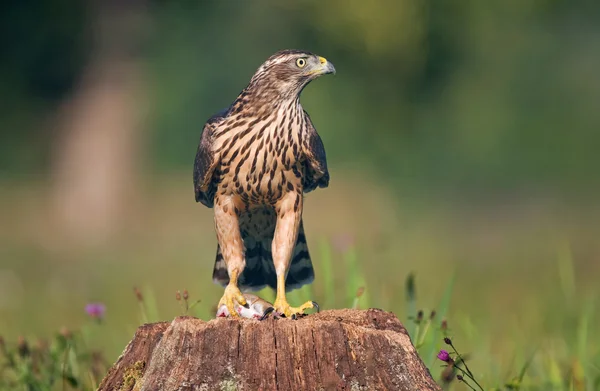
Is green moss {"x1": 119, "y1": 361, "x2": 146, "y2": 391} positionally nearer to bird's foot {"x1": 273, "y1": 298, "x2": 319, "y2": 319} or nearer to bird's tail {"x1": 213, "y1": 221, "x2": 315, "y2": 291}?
bird's foot {"x1": 273, "y1": 298, "x2": 319, "y2": 319}

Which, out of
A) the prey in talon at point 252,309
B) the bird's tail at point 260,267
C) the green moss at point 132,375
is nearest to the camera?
the green moss at point 132,375

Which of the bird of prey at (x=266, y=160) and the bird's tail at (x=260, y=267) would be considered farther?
the bird's tail at (x=260, y=267)

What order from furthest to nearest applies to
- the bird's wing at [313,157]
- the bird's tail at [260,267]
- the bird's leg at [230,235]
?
the bird's tail at [260,267]
the bird's leg at [230,235]
the bird's wing at [313,157]

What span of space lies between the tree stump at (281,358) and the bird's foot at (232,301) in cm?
83

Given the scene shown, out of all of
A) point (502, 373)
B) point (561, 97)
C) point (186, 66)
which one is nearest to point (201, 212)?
point (186, 66)

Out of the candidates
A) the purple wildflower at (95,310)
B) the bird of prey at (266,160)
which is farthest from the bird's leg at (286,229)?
the purple wildflower at (95,310)

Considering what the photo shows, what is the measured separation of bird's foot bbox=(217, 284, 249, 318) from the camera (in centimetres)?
550

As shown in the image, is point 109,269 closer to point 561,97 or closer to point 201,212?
point 201,212

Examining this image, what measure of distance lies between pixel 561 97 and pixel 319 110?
6100 millimetres

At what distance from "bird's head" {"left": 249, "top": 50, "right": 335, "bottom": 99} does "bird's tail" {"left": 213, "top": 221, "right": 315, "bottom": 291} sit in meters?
Result: 0.83

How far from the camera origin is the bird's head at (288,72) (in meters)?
5.71

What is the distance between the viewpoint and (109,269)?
14.0 m

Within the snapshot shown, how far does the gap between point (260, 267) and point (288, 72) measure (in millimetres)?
1089

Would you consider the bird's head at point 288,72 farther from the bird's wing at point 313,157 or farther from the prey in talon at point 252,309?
the prey in talon at point 252,309
